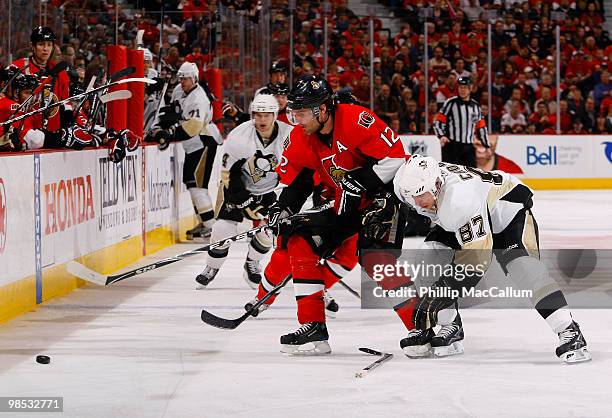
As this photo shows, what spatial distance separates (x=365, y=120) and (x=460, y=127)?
7489 mm

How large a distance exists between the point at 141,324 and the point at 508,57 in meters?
11.1

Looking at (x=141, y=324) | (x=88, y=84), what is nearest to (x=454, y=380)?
(x=141, y=324)

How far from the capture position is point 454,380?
4.50 m

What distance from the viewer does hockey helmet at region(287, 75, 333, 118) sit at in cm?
502

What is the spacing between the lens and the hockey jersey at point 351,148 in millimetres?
5121

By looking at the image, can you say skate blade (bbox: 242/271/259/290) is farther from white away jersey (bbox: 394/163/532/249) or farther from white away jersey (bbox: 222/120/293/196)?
white away jersey (bbox: 394/163/532/249)

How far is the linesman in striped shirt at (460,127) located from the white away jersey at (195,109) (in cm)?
306

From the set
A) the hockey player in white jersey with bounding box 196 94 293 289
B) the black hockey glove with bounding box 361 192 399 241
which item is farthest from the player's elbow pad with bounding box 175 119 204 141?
the black hockey glove with bounding box 361 192 399 241

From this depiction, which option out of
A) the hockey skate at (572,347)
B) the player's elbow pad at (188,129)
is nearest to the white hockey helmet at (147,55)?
the player's elbow pad at (188,129)

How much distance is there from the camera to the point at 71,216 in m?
7.13

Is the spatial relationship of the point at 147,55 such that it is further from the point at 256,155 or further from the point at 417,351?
the point at 417,351

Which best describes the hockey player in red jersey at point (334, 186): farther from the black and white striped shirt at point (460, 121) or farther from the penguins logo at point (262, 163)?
the black and white striped shirt at point (460, 121)

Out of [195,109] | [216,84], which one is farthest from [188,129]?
[216,84]

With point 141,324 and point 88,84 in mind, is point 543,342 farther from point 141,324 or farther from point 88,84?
point 88,84
